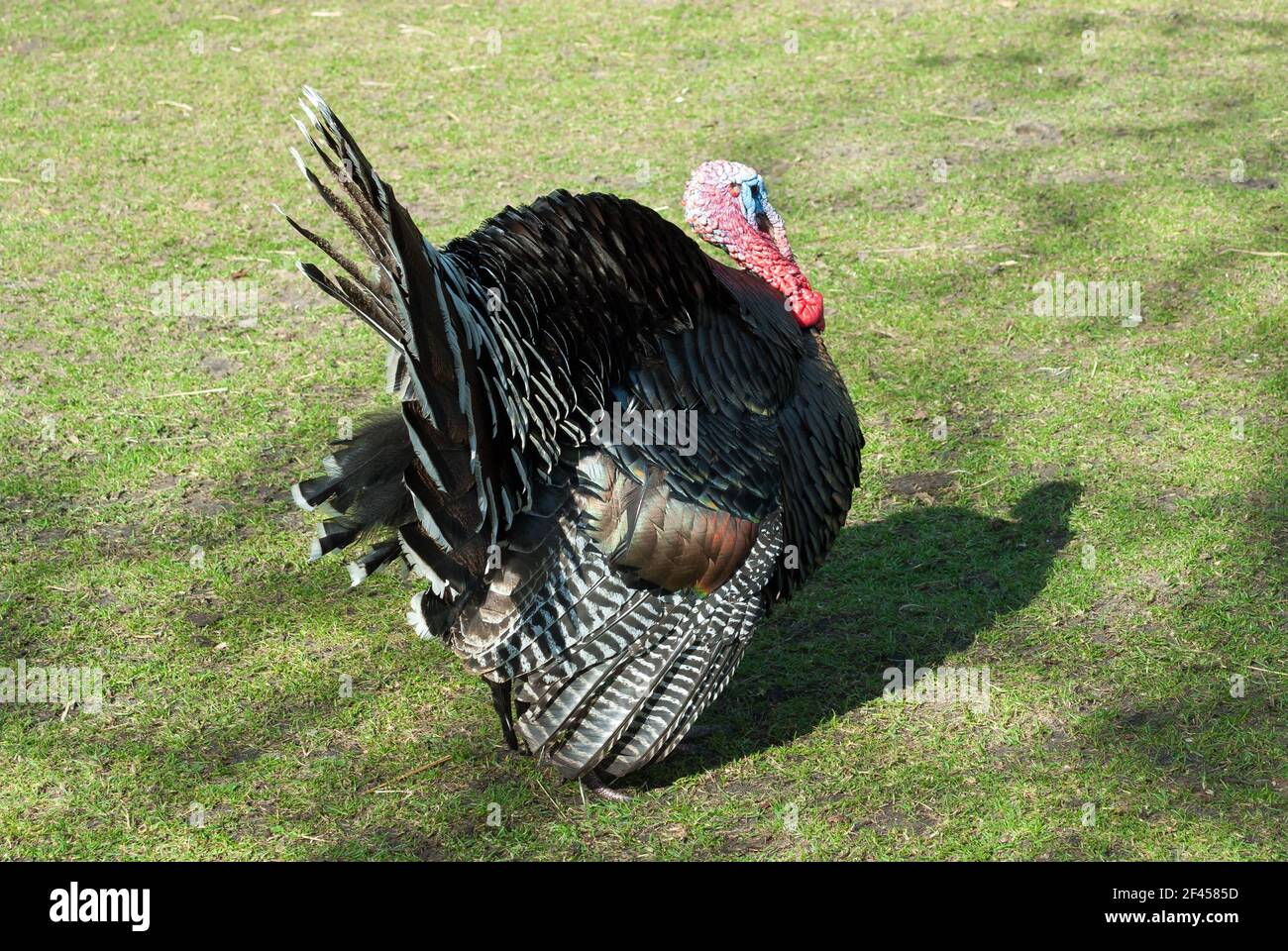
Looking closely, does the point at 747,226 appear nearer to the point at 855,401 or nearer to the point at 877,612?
the point at 877,612

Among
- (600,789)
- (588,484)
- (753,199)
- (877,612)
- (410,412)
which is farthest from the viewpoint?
(877,612)

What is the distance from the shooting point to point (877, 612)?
17.1ft

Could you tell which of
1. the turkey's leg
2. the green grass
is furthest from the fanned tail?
the green grass

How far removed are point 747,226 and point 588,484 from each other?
1.31m

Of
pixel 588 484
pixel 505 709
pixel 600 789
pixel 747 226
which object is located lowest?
pixel 600 789

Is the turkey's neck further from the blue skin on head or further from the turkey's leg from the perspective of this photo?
the turkey's leg

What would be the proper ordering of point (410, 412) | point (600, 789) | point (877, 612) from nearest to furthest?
point (410, 412), point (600, 789), point (877, 612)

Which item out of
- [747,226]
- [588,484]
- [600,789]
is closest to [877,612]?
[600,789]

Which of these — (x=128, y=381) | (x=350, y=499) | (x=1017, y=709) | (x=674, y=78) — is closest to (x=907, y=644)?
(x=1017, y=709)

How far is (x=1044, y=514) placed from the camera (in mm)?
5648

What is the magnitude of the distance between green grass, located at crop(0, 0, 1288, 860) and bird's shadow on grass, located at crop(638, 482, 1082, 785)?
2cm

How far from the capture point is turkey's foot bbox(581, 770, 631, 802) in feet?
14.2

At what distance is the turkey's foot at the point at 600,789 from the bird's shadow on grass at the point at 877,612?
0.48ft

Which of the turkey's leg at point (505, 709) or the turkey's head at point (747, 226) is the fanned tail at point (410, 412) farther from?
the turkey's head at point (747, 226)
